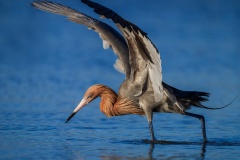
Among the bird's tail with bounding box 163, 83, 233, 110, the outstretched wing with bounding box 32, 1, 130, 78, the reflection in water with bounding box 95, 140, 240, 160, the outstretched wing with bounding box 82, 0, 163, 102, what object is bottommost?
the reflection in water with bounding box 95, 140, 240, 160

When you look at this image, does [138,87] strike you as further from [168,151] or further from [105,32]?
[168,151]

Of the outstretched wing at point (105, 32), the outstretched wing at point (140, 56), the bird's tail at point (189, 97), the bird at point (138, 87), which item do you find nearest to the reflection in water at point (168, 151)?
the bird at point (138, 87)

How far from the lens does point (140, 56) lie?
365 inches

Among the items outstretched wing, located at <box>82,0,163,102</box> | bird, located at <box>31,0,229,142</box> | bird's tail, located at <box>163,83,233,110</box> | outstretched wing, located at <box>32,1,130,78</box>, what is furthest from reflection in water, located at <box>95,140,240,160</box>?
outstretched wing, located at <box>32,1,130,78</box>

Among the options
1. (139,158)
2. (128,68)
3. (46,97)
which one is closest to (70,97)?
(46,97)

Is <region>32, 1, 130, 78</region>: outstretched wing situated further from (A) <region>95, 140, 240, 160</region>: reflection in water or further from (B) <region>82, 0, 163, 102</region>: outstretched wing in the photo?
(A) <region>95, 140, 240, 160</region>: reflection in water

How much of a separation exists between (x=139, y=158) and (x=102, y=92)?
287 centimetres

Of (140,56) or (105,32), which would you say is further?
(105,32)

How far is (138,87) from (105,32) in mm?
1239

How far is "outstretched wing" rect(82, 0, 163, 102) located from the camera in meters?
8.16

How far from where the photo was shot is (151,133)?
32.5ft

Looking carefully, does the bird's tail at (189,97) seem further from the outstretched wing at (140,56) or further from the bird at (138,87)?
the outstretched wing at (140,56)

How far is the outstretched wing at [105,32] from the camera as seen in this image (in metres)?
10.4

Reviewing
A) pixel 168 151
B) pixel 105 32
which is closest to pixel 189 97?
pixel 105 32
